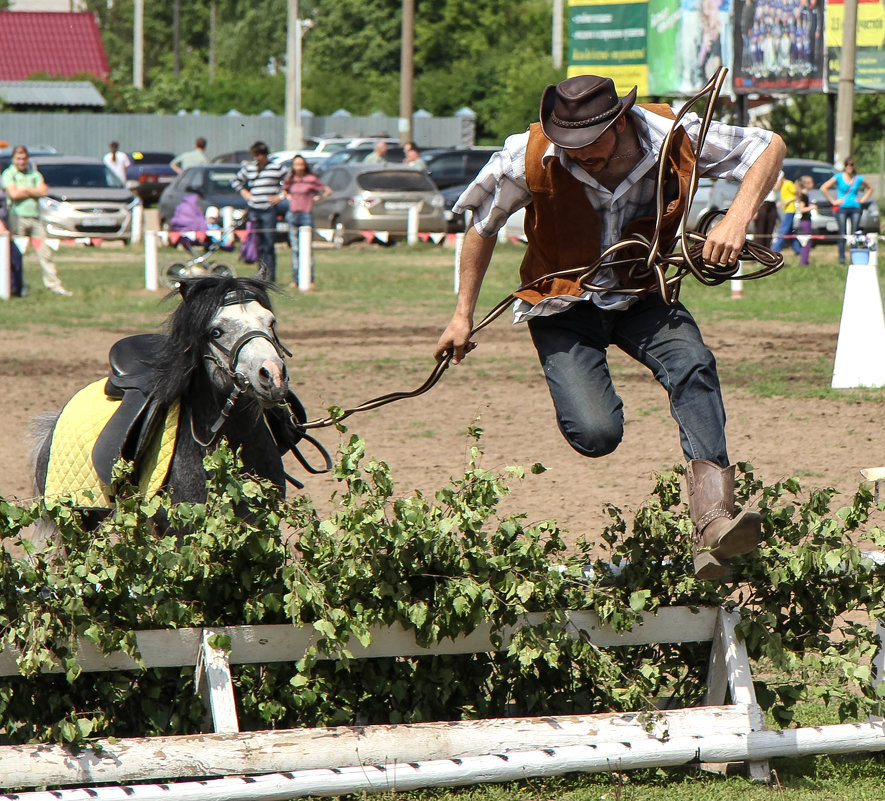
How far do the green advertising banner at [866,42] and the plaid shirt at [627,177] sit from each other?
3209 centimetres

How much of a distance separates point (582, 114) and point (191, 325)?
181cm

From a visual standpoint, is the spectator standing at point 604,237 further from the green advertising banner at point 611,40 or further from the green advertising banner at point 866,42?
the green advertising banner at point 611,40

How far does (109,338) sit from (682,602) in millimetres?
11633

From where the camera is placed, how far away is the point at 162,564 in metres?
4.02

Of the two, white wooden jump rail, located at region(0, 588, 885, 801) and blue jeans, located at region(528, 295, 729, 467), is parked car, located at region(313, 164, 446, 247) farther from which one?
white wooden jump rail, located at region(0, 588, 885, 801)

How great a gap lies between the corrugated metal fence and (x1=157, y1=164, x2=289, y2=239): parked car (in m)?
26.4

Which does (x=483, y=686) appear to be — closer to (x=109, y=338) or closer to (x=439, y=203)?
(x=109, y=338)

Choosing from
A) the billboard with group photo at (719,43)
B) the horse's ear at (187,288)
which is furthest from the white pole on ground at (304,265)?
the billboard with group photo at (719,43)

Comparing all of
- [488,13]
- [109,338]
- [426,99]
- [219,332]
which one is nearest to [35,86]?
[426,99]

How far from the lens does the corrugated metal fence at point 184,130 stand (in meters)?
56.2

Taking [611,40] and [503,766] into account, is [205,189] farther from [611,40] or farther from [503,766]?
[503,766]

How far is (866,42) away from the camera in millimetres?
34688

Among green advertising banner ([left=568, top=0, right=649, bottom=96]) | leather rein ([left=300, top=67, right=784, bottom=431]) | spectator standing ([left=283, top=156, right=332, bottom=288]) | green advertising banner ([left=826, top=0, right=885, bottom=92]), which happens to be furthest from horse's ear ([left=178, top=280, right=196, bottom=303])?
green advertising banner ([left=568, top=0, right=649, bottom=96])

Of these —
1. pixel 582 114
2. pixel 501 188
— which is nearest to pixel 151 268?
pixel 501 188
